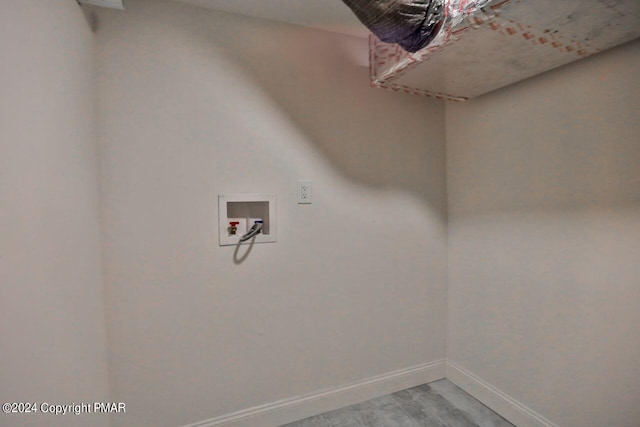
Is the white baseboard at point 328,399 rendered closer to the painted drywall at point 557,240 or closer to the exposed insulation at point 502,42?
the painted drywall at point 557,240

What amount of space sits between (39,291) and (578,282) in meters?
2.04

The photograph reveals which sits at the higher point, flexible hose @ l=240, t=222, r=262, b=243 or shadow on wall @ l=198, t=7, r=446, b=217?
shadow on wall @ l=198, t=7, r=446, b=217

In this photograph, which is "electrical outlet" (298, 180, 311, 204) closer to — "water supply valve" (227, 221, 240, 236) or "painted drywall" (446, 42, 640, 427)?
"water supply valve" (227, 221, 240, 236)

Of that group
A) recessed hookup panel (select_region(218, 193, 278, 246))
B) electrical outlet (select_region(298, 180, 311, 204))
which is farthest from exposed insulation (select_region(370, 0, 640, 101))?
recessed hookup panel (select_region(218, 193, 278, 246))

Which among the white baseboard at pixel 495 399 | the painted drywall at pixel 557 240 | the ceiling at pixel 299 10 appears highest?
the ceiling at pixel 299 10

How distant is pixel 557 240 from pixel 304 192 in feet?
4.24

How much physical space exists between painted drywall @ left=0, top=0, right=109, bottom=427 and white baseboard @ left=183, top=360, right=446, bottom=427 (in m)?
0.70

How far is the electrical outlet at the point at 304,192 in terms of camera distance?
5.41ft

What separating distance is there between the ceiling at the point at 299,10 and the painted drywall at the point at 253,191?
5cm

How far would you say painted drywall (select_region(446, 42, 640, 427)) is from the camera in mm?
1215

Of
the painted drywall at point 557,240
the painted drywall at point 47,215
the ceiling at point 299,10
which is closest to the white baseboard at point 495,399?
the painted drywall at point 557,240

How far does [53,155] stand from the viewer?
2.95ft

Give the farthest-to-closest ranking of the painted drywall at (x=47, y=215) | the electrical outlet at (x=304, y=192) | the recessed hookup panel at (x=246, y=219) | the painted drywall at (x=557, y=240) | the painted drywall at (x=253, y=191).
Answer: the electrical outlet at (x=304, y=192) < the recessed hookup panel at (x=246, y=219) < the painted drywall at (x=253, y=191) < the painted drywall at (x=557, y=240) < the painted drywall at (x=47, y=215)

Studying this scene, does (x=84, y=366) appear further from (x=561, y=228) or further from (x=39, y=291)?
(x=561, y=228)
